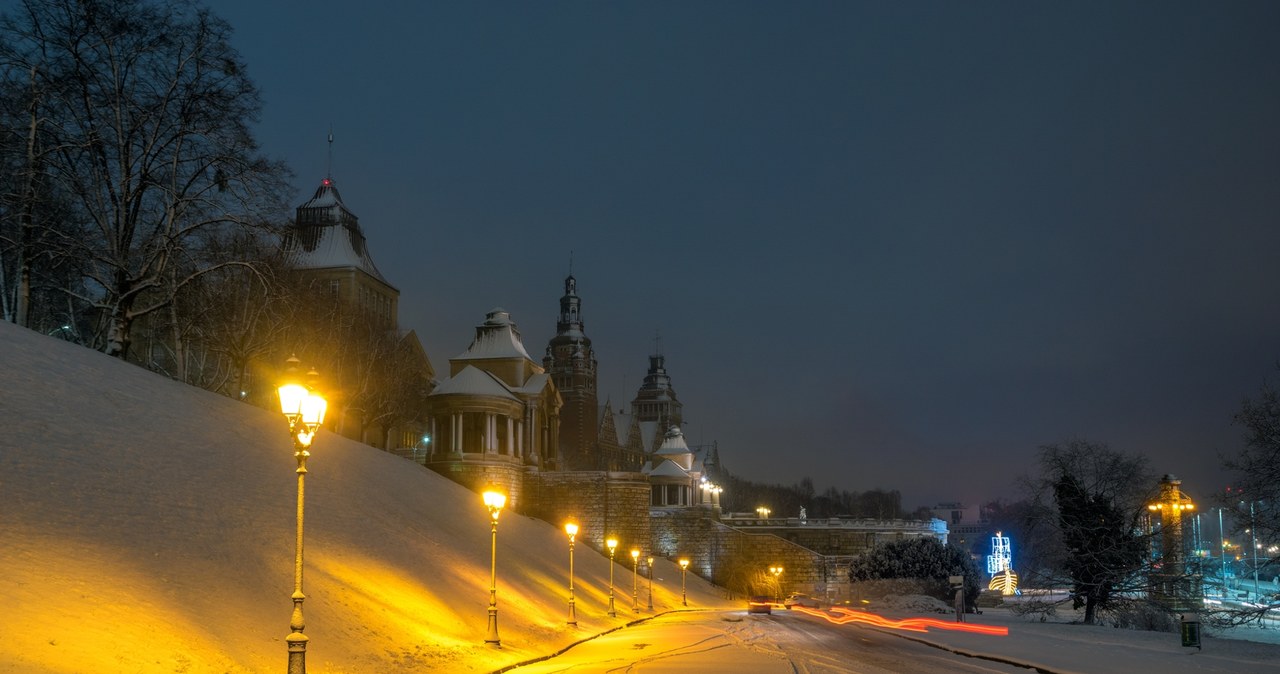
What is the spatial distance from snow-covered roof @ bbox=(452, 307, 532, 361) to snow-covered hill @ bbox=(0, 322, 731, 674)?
32.4 meters

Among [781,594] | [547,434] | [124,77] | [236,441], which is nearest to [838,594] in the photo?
[781,594]

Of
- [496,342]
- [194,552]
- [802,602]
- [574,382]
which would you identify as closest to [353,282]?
[496,342]

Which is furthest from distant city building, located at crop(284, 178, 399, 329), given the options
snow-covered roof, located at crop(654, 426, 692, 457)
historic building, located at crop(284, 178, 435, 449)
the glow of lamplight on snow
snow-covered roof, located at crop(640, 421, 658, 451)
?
snow-covered roof, located at crop(640, 421, 658, 451)

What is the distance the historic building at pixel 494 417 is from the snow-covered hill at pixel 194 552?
19.3 meters

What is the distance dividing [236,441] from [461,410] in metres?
29.4

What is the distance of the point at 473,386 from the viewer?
59156 millimetres

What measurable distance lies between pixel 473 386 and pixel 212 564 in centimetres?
4025

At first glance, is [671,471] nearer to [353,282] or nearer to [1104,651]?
[353,282]

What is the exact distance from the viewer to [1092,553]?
37375mm

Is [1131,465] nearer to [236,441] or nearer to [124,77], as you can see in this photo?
[236,441]

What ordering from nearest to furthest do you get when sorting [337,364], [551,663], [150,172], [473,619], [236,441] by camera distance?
[551,663] < [473,619] < [236,441] < [150,172] < [337,364]

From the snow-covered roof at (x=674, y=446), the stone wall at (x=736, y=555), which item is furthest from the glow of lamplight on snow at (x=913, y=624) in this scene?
the snow-covered roof at (x=674, y=446)

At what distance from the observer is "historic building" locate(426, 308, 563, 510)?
56.6 m

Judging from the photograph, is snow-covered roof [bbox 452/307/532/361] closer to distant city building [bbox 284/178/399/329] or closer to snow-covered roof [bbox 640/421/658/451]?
distant city building [bbox 284/178/399/329]
